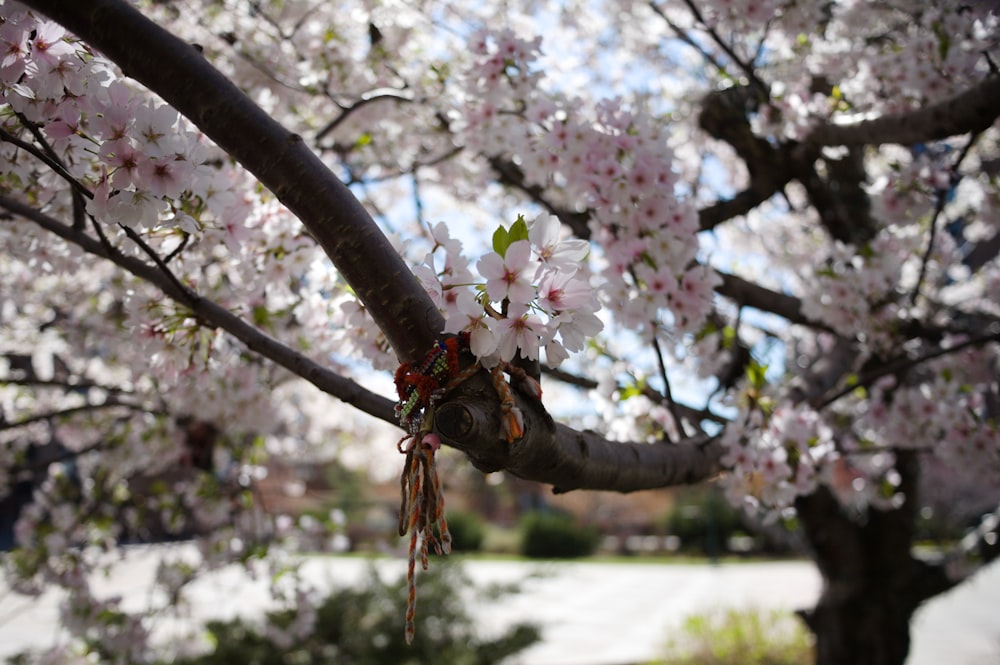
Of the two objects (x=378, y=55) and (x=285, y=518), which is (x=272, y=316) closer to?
(x=378, y=55)

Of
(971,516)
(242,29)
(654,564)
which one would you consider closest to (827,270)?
(242,29)

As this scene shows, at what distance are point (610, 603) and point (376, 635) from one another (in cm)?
644

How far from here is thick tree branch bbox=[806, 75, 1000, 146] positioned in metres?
1.97

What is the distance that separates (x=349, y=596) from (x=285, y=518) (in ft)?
5.68

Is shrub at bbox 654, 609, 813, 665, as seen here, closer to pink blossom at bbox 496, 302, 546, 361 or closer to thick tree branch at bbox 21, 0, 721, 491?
thick tree branch at bbox 21, 0, 721, 491

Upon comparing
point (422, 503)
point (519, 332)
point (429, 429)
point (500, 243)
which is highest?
point (500, 243)

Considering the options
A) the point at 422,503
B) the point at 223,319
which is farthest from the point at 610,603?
the point at 422,503

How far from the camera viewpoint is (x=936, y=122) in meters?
2.12

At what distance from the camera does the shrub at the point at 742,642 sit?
19.7ft

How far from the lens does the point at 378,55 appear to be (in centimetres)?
295

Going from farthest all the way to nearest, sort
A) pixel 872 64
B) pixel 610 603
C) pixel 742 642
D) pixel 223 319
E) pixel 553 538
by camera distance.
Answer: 1. pixel 553 538
2. pixel 610 603
3. pixel 742 642
4. pixel 872 64
5. pixel 223 319

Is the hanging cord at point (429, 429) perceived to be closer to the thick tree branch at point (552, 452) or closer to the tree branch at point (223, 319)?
the thick tree branch at point (552, 452)

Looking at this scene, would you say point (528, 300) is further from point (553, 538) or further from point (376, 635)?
point (553, 538)

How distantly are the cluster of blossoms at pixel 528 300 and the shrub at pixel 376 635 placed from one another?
12.7ft
